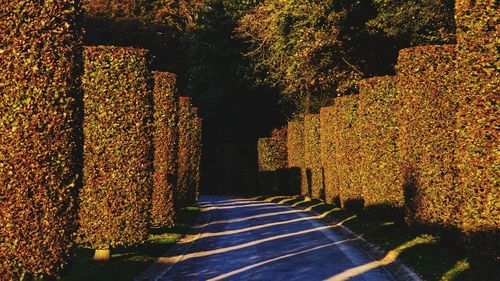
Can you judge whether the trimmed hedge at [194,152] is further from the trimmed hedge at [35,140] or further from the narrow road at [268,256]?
the trimmed hedge at [35,140]

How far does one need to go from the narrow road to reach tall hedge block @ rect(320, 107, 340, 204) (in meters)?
6.12

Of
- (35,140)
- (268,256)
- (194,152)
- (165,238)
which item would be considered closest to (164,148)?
(165,238)

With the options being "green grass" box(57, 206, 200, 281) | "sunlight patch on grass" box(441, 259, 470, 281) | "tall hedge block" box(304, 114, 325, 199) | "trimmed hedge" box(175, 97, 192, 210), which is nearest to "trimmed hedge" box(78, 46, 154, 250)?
"green grass" box(57, 206, 200, 281)

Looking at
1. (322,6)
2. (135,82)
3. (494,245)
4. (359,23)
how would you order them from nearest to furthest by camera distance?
(494,245), (135,82), (322,6), (359,23)

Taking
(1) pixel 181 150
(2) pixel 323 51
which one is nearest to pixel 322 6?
(2) pixel 323 51

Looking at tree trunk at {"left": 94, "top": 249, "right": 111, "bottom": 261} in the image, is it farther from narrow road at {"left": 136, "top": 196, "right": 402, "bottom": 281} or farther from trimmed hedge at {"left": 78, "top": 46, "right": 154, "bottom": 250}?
narrow road at {"left": 136, "top": 196, "right": 402, "bottom": 281}

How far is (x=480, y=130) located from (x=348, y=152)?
17.0 meters

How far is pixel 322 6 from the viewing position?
89.6 feet

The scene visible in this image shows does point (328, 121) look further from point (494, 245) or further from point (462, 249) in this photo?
point (494, 245)

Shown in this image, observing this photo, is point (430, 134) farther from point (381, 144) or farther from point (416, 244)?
point (381, 144)

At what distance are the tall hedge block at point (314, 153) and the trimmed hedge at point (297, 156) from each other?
2.52 meters

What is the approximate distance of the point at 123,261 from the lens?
1581 centimetres

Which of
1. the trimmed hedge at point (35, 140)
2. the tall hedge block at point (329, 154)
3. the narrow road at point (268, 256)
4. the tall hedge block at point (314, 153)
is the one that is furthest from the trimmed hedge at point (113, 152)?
the tall hedge block at point (314, 153)

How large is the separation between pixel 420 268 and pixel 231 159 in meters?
44.6
